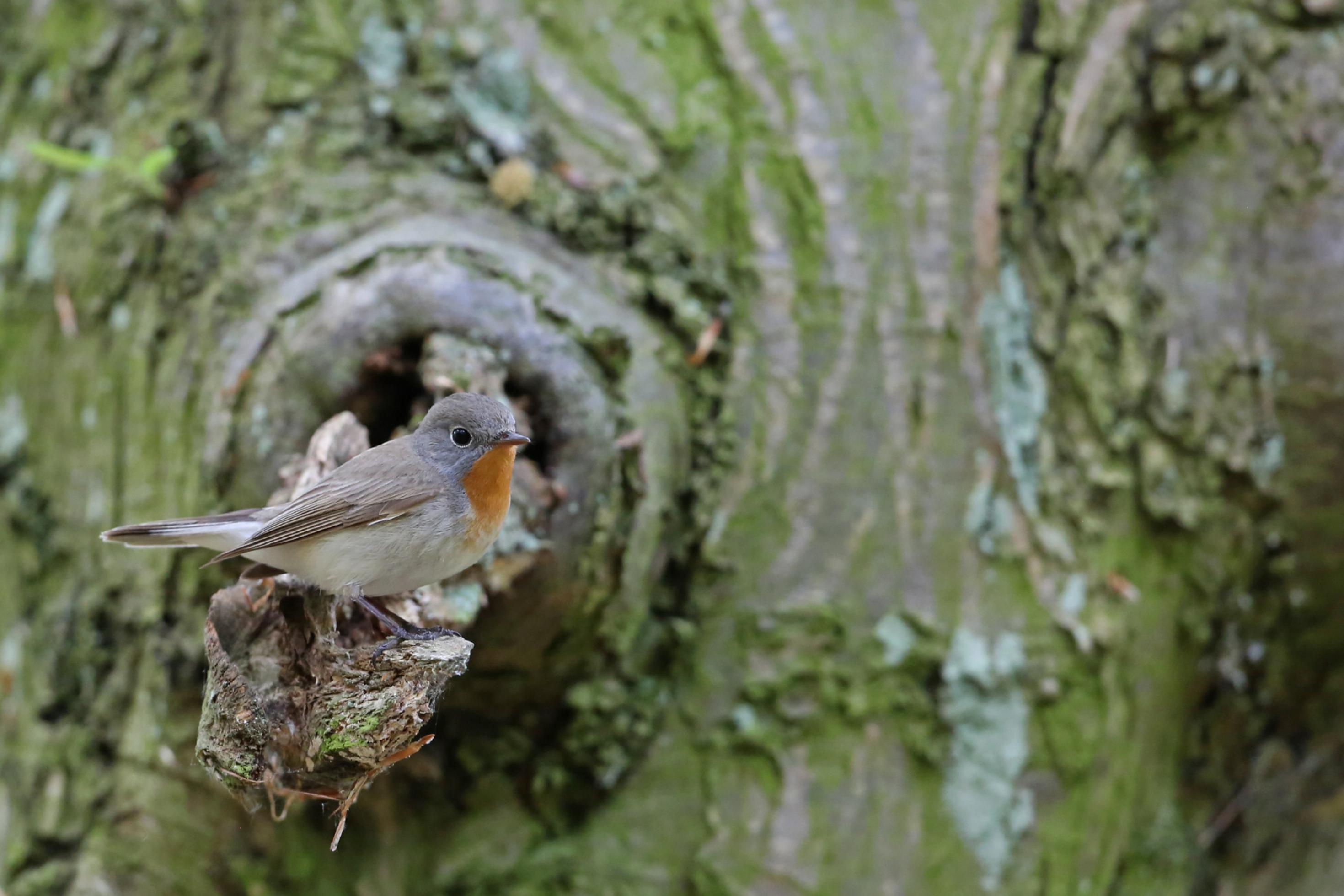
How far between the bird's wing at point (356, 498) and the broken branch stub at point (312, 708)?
20cm

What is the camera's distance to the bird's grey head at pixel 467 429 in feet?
8.30

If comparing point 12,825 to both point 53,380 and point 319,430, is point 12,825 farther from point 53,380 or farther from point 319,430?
point 319,430

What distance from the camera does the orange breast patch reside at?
2.52 metres

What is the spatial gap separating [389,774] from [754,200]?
1977 millimetres

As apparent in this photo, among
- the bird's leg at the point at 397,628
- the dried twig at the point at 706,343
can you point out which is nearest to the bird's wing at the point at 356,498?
the bird's leg at the point at 397,628

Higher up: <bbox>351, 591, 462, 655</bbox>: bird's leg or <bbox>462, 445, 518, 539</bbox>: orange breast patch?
<bbox>462, 445, 518, 539</bbox>: orange breast patch

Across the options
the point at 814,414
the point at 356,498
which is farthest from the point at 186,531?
the point at 814,414

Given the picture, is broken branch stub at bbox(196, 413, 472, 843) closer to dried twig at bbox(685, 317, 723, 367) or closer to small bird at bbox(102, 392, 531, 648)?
small bird at bbox(102, 392, 531, 648)

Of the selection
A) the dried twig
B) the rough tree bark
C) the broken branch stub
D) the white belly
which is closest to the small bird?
the white belly

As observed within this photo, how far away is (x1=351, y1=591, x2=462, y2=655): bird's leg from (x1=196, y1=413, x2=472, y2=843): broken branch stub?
5cm

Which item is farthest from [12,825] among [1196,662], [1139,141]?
[1139,141]

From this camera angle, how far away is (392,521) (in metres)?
2.50

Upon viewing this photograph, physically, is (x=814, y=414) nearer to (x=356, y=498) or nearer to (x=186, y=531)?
(x=356, y=498)

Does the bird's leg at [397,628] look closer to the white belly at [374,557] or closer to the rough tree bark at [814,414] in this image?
the white belly at [374,557]
